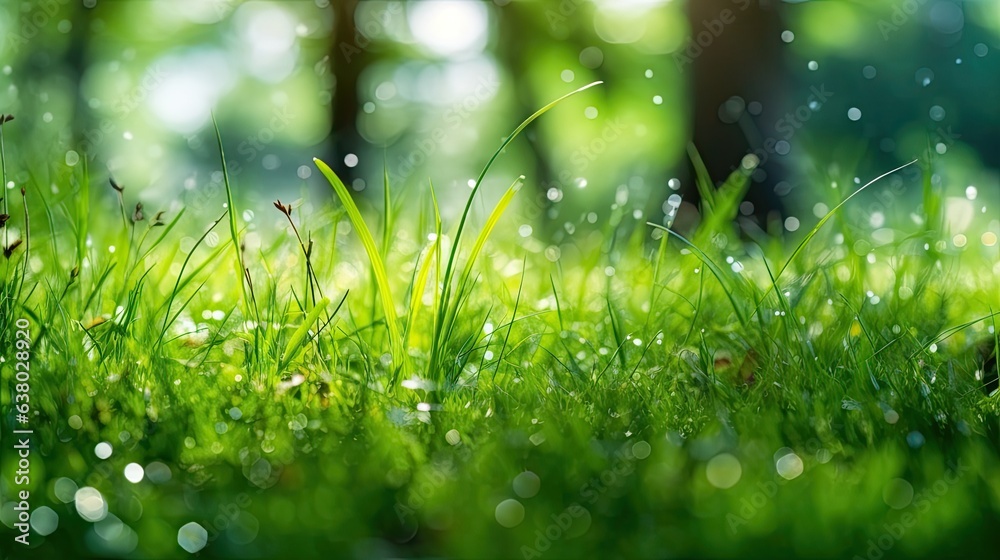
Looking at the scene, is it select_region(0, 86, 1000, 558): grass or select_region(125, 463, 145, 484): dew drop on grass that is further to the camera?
select_region(125, 463, 145, 484): dew drop on grass

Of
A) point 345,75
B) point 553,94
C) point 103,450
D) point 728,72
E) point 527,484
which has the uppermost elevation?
point 527,484

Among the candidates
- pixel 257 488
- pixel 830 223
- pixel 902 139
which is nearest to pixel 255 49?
pixel 902 139

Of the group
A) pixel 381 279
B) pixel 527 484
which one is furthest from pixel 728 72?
pixel 527 484

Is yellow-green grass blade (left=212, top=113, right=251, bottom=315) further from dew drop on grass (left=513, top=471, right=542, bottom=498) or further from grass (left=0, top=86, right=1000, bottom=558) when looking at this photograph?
dew drop on grass (left=513, top=471, right=542, bottom=498)

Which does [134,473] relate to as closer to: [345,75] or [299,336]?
[299,336]

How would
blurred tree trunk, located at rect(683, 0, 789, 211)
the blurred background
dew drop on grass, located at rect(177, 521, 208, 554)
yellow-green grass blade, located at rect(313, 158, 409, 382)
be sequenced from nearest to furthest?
1. dew drop on grass, located at rect(177, 521, 208, 554)
2. yellow-green grass blade, located at rect(313, 158, 409, 382)
3. the blurred background
4. blurred tree trunk, located at rect(683, 0, 789, 211)

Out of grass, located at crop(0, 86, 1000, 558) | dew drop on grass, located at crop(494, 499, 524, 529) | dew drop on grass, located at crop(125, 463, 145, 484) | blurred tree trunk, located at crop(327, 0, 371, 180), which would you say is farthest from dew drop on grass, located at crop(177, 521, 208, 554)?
blurred tree trunk, located at crop(327, 0, 371, 180)

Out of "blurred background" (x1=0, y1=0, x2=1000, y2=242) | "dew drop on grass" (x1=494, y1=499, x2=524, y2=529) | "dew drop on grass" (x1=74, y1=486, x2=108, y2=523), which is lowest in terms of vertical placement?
"blurred background" (x1=0, y1=0, x2=1000, y2=242)

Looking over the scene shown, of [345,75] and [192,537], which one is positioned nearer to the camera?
[192,537]
